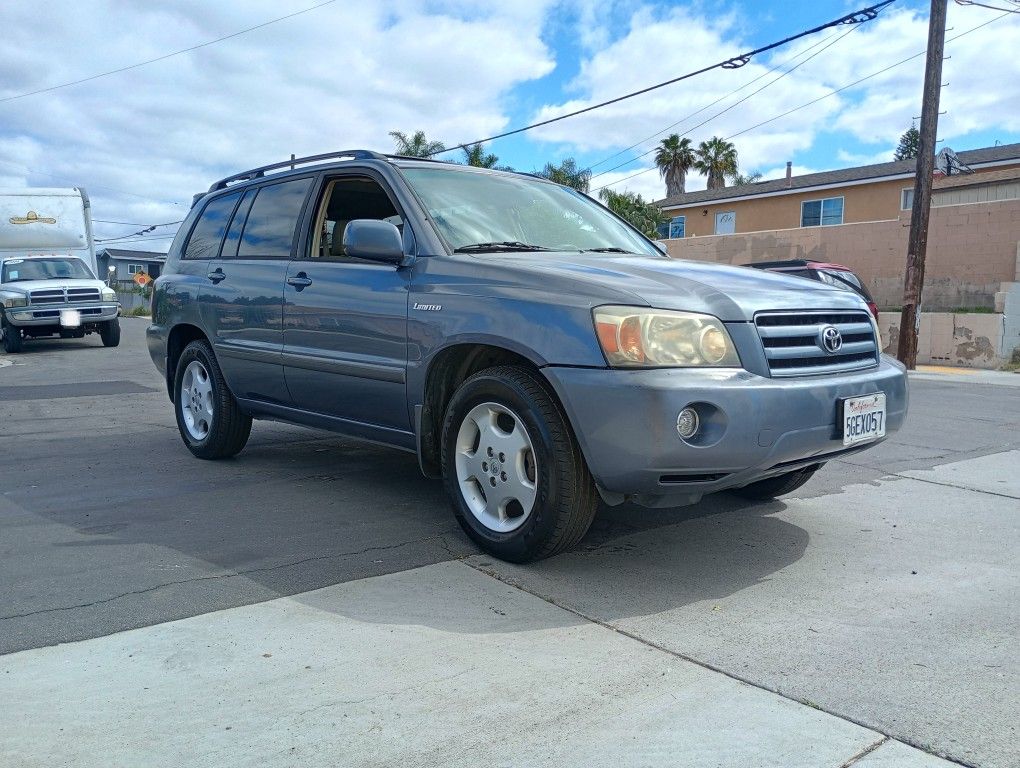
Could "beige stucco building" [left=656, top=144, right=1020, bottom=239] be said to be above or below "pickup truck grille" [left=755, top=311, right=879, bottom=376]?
above

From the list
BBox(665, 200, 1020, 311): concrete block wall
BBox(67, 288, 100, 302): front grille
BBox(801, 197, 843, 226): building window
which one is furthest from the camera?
BBox(801, 197, 843, 226): building window

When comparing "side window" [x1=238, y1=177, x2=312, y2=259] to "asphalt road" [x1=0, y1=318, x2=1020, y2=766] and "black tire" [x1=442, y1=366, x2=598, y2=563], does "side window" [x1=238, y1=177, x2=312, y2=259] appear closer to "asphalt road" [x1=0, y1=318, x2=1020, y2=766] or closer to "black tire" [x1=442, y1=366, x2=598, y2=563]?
"asphalt road" [x1=0, y1=318, x2=1020, y2=766]

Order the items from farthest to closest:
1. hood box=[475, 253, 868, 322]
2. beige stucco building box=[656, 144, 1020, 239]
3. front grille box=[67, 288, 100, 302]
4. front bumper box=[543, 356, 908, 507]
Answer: beige stucco building box=[656, 144, 1020, 239], front grille box=[67, 288, 100, 302], hood box=[475, 253, 868, 322], front bumper box=[543, 356, 908, 507]

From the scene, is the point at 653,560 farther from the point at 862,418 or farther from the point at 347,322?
the point at 347,322

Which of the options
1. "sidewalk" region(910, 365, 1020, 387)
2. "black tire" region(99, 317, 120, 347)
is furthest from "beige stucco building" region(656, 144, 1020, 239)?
"black tire" region(99, 317, 120, 347)

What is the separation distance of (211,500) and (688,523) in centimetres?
263

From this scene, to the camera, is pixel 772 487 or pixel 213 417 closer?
pixel 772 487

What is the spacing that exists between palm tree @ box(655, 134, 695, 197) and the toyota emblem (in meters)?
42.9

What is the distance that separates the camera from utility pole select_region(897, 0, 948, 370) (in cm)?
1595

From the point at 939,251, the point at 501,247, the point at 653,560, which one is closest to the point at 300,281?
the point at 501,247

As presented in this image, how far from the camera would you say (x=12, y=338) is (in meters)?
17.3

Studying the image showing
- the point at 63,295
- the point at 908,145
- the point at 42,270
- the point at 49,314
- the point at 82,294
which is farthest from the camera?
the point at 908,145

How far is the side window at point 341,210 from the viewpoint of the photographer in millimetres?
5230

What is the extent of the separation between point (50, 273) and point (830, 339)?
1791 centimetres
